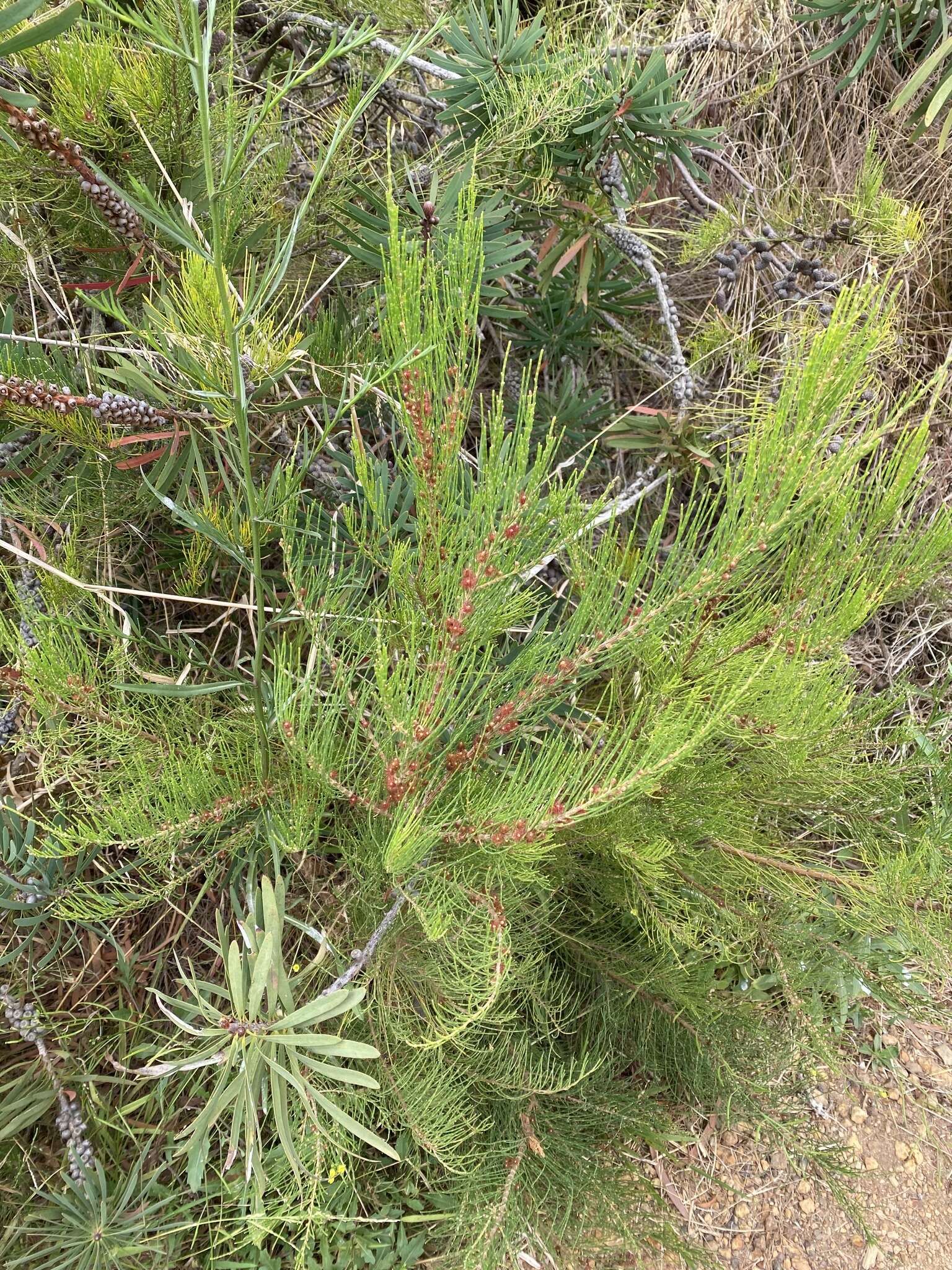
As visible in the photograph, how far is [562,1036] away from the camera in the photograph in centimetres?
102

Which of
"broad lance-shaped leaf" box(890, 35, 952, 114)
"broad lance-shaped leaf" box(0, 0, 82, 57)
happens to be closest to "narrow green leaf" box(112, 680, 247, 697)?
"broad lance-shaped leaf" box(0, 0, 82, 57)

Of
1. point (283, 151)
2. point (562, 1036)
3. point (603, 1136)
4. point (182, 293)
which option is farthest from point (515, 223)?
point (603, 1136)

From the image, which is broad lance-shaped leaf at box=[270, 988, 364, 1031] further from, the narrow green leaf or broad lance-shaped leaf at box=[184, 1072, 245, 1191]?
the narrow green leaf

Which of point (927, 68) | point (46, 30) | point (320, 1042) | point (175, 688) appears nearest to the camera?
point (46, 30)

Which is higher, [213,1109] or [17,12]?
[17,12]

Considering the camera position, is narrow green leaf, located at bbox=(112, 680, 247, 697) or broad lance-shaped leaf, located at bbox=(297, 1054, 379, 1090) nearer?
broad lance-shaped leaf, located at bbox=(297, 1054, 379, 1090)

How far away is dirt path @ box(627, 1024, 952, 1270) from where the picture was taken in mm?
1075

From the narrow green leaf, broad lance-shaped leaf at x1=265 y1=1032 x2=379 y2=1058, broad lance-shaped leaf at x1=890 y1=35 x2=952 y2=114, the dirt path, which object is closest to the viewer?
broad lance-shaped leaf at x1=265 y1=1032 x2=379 y2=1058

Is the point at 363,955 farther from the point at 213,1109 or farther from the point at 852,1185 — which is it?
the point at 852,1185

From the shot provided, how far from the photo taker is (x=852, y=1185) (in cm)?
104

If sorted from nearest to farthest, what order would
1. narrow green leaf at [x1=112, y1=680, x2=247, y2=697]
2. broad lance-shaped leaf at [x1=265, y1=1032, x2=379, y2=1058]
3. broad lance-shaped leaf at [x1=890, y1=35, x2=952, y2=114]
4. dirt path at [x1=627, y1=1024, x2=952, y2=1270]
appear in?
broad lance-shaped leaf at [x1=265, y1=1032, x2=379, y2=1058] → narrow green leaf at [x1=112, y1=680, x2=247, y2=697] → broad lance-shaped leaf at [x1=890, y1=35, x2=952, y2=114] → dirt path at [x1=627, y1=1024, x2=952, y2=1270]

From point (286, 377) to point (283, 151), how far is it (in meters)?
0.23

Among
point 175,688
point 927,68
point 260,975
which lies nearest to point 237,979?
point 260,975

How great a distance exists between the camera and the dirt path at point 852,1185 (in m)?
1.08
